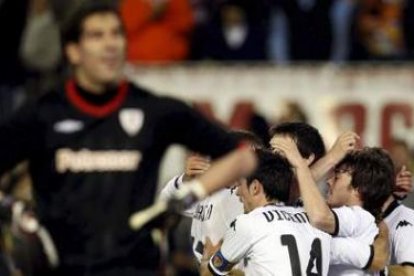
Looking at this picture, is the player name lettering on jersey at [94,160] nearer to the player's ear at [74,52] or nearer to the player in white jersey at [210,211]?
the player's ear at [74,52]

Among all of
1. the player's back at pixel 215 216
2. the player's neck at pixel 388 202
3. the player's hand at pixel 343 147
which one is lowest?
the player's back at pixel 215 216

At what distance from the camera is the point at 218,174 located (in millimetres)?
8094

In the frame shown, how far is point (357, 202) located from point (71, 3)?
25.2 feet

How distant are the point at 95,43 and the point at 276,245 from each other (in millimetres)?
1819

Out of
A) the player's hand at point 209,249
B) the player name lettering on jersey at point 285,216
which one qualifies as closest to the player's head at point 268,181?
the player name lettering on jersey at point 285,216

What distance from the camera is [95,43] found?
319 inches

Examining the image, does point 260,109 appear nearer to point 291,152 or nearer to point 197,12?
point 197,12

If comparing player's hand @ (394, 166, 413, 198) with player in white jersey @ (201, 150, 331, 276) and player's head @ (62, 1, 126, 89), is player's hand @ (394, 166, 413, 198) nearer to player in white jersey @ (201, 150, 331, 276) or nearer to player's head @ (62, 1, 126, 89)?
player in white jersey @ (201, 150, 331, 276)

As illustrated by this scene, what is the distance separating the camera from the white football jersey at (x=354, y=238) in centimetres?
960

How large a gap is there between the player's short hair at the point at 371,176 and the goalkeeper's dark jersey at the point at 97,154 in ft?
5.62

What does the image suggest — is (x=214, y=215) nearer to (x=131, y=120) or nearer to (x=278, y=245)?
(x=278, y=245)

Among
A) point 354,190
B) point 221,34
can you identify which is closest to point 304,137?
point 354,190

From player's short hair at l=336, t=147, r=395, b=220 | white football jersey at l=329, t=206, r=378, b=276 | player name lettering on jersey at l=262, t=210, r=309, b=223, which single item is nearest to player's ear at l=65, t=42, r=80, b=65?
player name lettering on jersey at l=262, t=210, r=309, b=223

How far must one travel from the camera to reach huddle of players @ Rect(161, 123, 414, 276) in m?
9.46
